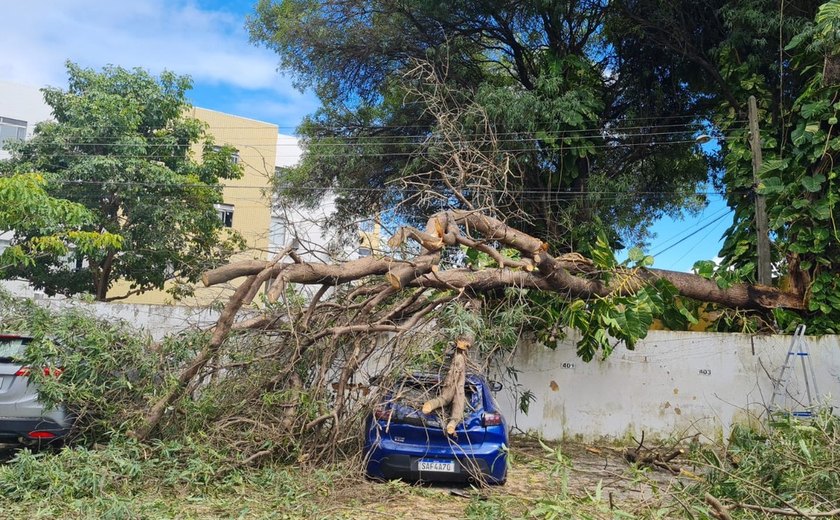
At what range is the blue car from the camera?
670 centimetres

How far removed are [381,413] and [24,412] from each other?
12.3 feet

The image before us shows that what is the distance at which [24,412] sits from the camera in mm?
7160

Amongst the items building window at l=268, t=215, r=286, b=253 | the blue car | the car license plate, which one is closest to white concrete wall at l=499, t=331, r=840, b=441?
the blue car

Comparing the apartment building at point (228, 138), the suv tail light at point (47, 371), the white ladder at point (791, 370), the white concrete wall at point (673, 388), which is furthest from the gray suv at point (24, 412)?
the apartment building at point (228, 138)

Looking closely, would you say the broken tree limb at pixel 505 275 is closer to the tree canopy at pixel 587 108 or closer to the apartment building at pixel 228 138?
the tree canopy at pixel 587 108

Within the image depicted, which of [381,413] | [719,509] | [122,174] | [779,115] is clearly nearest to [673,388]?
[381,413]

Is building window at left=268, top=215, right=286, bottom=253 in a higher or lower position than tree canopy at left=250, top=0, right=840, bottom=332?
lower

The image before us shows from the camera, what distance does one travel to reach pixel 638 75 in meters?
16.2

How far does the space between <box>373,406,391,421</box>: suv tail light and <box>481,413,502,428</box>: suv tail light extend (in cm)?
95

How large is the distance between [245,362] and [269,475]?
1655 mm

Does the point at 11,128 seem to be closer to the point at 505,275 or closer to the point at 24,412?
the point at 24,412

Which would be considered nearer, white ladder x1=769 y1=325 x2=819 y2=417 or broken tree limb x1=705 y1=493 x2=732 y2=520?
broken tree limb x1=705 y1=493 x2=732 y2=520

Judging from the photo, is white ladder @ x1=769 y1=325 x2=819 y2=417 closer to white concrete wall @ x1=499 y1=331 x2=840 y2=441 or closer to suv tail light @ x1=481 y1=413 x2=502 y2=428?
white concrete wall @ x1=499 y1=331 x2=840 y2=441

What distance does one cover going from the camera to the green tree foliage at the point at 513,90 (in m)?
14.8
